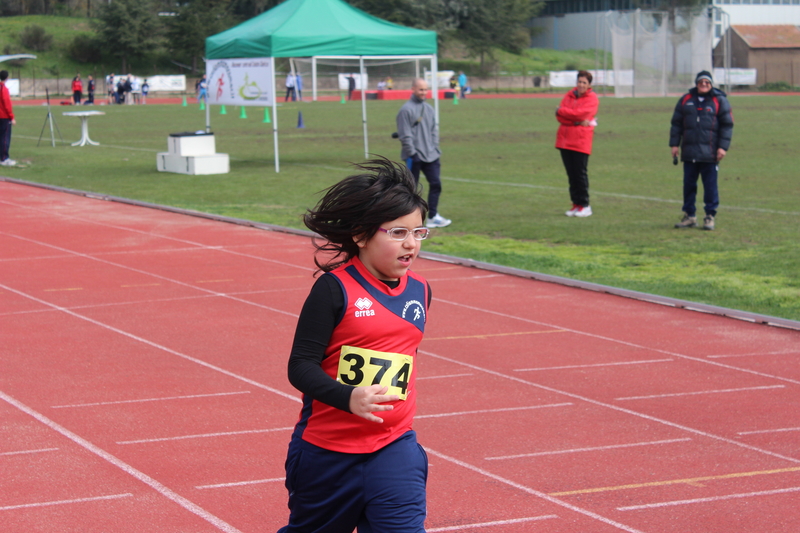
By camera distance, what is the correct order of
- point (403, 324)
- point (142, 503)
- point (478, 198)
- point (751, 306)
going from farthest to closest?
point (478, 198) < point (751, 306) < point (142, 503) < point (403, 324)

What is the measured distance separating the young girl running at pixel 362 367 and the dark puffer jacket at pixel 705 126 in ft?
32.7

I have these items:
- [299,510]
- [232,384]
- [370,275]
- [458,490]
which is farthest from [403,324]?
[232,384]

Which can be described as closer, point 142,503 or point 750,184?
point 142,503

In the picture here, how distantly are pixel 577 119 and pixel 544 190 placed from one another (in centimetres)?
339

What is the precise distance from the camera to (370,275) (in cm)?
294

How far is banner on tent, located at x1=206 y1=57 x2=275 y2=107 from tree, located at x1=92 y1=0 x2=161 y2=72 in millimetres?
63842

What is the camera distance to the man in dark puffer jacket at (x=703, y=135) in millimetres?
12195

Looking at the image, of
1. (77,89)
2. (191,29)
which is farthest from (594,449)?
(191,29)

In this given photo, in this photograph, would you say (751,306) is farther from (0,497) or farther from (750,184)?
(750,184)

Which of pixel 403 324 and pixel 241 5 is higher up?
pixel 241 5

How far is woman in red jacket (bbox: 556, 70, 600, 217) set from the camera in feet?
44.2

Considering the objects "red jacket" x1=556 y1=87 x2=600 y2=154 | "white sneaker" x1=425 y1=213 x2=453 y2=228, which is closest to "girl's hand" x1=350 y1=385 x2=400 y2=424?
"white sneaker" x1=425 y1=213 x2=453 y2=228

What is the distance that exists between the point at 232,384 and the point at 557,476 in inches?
93.2

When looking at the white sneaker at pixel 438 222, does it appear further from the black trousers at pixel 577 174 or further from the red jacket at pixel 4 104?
the red jacket at pixel 4 104
